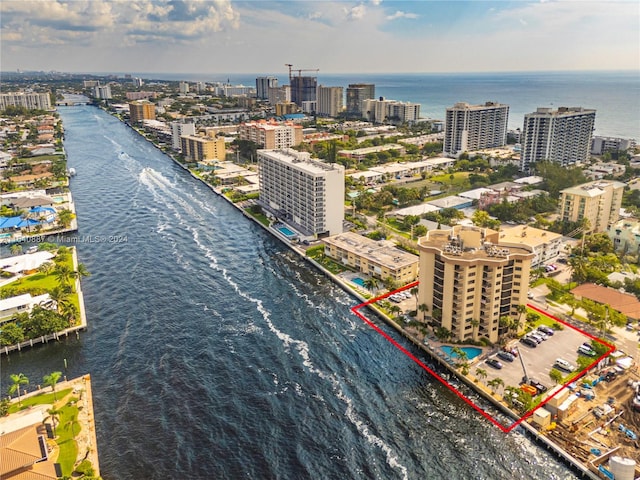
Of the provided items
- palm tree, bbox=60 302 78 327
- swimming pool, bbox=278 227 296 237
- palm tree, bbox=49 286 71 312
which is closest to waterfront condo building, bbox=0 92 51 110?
swimming pool, bbox=278 227 296 237

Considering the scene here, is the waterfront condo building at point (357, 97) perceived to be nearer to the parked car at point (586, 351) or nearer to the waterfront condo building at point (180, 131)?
the waterfront condo building at point (180, 131)

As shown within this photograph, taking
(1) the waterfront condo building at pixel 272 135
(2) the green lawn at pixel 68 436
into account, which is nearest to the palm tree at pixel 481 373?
(2) the green lawn at pixel 68 436

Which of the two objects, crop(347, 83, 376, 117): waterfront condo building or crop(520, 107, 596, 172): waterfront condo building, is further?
crop(347, 83, 376, 117): waterfront condo building

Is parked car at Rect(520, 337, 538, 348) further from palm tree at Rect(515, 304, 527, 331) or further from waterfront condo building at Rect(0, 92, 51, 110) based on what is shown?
waterfront condo building at Rect(0, 92, 51, 110)

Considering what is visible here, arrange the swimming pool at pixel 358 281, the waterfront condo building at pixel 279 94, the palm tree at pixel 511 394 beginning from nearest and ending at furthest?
the palm tree at pixel 511 394
the swimming pool at pixel 358 281
the waterfront condo building at pixel 279 94

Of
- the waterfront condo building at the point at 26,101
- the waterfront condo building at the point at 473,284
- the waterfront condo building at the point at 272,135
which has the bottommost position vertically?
the waterfront condo building at the point at 473,284

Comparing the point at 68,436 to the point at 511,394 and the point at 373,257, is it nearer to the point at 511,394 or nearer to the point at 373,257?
the point at 511,394
